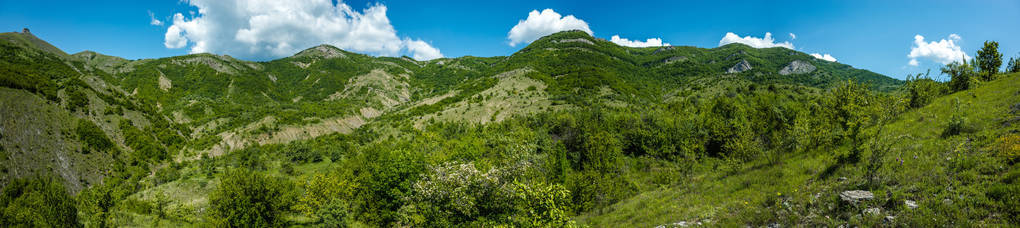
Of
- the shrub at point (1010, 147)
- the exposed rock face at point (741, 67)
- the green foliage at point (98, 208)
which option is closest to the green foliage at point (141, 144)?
the green foliage at point (98, 208)

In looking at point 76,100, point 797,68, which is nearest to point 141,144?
point 76,100

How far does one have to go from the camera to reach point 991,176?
28.8 feet

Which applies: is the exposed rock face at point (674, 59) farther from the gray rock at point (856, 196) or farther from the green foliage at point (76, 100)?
the green foliage at point (76, 100)

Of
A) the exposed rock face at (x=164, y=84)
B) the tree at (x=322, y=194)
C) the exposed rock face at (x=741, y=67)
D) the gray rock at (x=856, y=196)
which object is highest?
the exposed rock face at (x=741, y=67)

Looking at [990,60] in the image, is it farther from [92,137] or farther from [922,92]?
[92,137]

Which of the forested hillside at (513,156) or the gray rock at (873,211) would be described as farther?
the forested hillside at (513,156)

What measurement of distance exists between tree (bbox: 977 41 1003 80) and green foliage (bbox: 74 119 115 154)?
344ft

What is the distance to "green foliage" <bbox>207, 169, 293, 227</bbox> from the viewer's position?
2100cm

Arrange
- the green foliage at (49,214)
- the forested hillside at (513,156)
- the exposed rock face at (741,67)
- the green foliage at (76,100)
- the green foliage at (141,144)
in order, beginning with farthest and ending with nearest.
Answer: the exposed rock face at (741,67)
the green foliage at (141,144)
the green foliage at (76,100)
the green foliage at (49,214)
the forested hillside at (513,156)

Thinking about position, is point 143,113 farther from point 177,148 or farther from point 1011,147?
point 1011,147

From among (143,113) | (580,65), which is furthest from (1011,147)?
(580,65)

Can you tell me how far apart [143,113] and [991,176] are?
10909cm

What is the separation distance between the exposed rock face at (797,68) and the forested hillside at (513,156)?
365 feet

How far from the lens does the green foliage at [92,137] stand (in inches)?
1663
